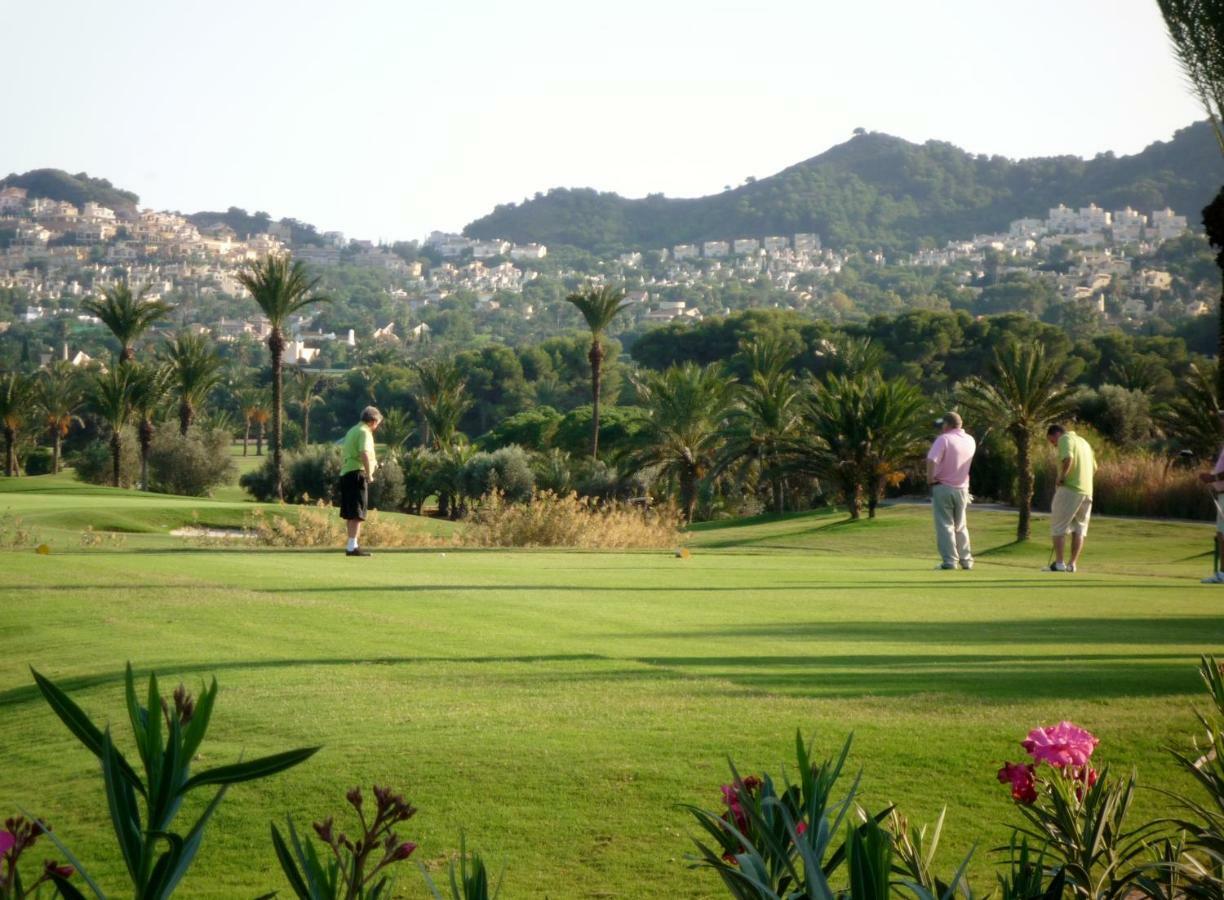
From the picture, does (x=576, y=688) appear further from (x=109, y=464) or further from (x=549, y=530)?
(x=109, y=464)

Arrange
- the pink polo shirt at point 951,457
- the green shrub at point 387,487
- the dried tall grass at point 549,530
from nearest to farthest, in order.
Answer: the pink polo shirt at point 951,457 < the dried tall grass at point 549,530 < the green shrub at point 387,487

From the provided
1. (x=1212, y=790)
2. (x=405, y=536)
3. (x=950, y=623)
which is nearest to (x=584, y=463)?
(x=405, y=536)

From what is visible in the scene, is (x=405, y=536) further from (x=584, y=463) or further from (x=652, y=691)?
(x=584, y=463)

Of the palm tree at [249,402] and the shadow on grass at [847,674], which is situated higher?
the palm tree at [249,402]

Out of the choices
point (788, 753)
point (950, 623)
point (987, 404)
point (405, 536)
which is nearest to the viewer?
point (788, 753)

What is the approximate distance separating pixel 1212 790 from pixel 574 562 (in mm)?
15388

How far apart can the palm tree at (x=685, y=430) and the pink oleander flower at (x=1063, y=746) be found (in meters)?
43.0

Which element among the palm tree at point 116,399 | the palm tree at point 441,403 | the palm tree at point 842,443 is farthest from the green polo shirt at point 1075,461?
the palm tree at point 441,403

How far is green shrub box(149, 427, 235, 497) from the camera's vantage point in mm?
67688

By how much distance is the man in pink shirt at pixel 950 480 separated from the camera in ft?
63.4

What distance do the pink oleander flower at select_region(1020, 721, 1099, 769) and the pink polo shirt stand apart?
1510cm

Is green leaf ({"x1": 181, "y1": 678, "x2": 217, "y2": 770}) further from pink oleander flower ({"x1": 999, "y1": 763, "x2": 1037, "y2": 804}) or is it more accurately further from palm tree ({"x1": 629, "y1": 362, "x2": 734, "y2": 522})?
palm tree ({"x1": 629, "y1": 362, "x2": 734, "y2": 522})

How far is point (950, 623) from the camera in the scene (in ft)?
40.9

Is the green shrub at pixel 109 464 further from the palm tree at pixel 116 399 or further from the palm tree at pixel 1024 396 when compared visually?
the palm tree at pixel 1024 396
